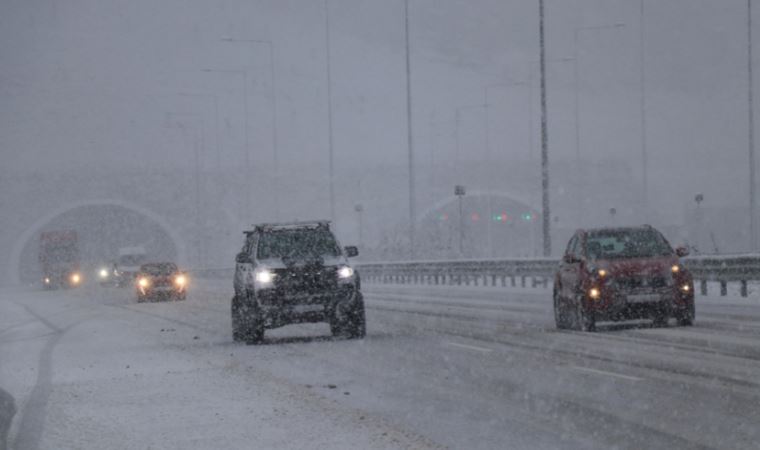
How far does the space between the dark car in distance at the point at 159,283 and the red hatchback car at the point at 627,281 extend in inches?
960

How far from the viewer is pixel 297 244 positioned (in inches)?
802

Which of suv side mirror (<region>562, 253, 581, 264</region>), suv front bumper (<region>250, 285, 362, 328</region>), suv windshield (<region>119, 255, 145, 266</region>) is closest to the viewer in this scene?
suv front bumper (<region>250, 285, 362, 328</region>)

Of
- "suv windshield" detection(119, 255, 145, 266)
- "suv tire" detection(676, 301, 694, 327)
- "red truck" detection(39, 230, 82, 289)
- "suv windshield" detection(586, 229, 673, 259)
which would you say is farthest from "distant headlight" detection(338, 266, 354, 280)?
"red truck" detection(39, 230, 82, 289)

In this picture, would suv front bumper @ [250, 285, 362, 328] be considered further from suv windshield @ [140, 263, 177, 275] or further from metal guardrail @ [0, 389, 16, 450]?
suv windshield @ [140, 263, 177, 275]

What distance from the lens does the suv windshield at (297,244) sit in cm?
2012

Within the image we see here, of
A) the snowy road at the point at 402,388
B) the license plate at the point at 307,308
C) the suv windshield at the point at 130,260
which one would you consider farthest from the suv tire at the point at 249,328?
the suv windshield at the point at 130,260

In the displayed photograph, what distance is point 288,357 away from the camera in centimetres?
1662

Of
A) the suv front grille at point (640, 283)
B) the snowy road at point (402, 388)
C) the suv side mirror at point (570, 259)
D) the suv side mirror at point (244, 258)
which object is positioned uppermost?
the suv side mirror at point (244, 258)

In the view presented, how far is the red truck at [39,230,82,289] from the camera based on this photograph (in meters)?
70.9

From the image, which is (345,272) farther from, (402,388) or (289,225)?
(402,388)

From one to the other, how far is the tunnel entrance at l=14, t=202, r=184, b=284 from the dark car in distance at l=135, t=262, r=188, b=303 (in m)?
30.9

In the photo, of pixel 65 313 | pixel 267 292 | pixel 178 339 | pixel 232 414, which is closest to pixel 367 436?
pixel 232 414

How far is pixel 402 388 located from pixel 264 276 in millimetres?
7432

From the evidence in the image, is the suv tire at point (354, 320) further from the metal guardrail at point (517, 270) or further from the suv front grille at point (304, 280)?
the metal guardrail at point (517, 270)
